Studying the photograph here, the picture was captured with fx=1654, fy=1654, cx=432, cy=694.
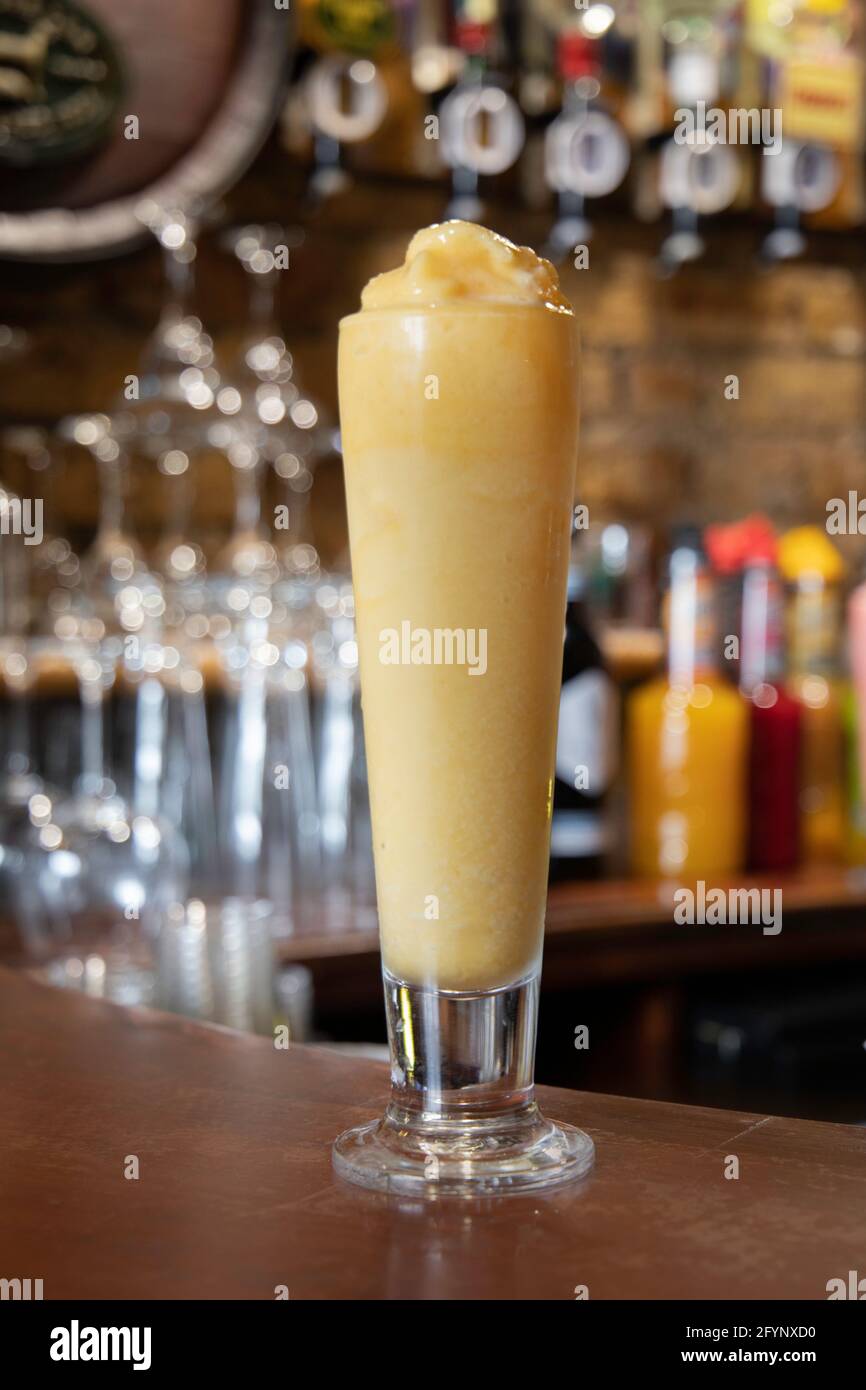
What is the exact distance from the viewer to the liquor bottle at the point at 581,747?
71.8 inches

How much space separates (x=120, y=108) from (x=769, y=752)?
107 centimetres

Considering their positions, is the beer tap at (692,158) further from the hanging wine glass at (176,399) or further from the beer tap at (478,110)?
the hanging wine glass at (176,399)

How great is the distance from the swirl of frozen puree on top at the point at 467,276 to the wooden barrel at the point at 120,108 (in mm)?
1475

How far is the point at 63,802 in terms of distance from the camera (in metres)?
1.53

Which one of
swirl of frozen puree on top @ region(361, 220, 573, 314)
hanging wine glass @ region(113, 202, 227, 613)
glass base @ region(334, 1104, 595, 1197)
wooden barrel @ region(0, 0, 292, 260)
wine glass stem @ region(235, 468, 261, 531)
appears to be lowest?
glass base @ region(334, 1104, 595, 1197)

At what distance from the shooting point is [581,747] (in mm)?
1824

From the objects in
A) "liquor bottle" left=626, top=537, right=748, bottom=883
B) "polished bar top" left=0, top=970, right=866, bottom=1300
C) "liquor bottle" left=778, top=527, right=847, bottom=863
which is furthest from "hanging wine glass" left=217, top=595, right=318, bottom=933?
"polished bar top" left=0, top=970, right=866, bottom=1300

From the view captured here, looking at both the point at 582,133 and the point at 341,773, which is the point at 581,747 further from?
the point at 582,133

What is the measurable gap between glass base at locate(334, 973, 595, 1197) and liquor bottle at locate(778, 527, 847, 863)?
166cm

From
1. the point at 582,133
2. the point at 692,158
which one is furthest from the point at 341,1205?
the point at 692,158

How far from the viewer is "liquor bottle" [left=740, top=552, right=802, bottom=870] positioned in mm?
1997

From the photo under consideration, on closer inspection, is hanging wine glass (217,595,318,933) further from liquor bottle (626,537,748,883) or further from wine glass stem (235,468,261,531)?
liquor bottle (626,537,748,883)

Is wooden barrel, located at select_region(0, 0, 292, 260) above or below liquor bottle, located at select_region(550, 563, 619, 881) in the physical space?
above

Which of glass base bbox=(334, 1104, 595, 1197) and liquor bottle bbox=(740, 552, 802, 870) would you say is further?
liquor bottle bbox=(740, 552, 802, 870)
